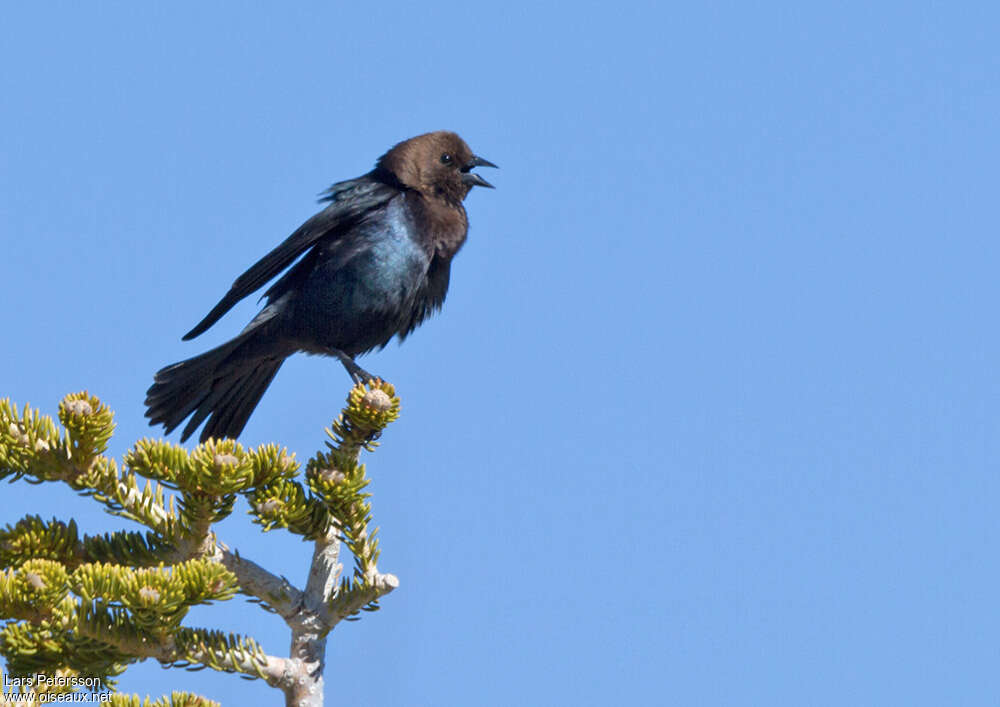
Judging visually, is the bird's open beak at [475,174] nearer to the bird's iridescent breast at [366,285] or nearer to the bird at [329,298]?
the bird at [329,298]

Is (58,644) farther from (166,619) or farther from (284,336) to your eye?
(284,336)

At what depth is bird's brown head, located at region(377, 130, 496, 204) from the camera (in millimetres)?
6164

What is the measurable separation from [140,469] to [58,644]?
39cm

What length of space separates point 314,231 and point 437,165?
858 millimetres

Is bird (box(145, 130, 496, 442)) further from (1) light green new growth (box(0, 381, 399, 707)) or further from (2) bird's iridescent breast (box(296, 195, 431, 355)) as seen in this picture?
(1) light green new growth (box(0, 381, 399, 707))

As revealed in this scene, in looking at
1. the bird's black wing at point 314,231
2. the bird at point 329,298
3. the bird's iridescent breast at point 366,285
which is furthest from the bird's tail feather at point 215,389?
the bird's iridescent breast at point 366,285

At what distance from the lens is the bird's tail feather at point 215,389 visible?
212 inches

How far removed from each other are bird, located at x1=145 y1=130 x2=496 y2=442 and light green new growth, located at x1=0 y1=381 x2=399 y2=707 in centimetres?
261

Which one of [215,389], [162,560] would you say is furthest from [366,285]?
[162,560]

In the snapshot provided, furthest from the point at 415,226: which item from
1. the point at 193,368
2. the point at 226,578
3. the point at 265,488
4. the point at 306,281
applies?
the point at 226,578

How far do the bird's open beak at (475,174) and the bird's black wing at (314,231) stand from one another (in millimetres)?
462

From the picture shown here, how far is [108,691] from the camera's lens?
2.55m

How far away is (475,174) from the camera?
6.47 metres

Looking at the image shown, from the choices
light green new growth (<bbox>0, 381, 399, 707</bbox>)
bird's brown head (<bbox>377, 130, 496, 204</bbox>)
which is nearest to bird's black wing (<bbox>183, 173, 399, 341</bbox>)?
bird's brown head (<bbox>377, 130, 496, 204</bbox>)
